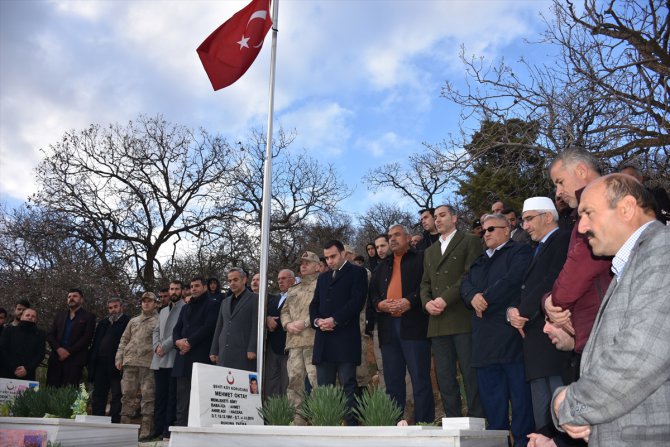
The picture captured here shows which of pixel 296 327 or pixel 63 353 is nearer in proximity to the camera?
pixel 296 327

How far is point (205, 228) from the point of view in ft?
89.0

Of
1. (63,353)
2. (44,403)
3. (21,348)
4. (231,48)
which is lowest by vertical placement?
(44,403)

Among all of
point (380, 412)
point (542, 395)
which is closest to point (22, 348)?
point (380, 412)

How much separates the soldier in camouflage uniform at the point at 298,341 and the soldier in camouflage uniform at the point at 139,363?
3435mm

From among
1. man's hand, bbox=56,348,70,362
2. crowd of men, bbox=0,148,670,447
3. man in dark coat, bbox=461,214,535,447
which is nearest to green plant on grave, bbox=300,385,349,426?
crowd of men, bbox=0,148,670,447

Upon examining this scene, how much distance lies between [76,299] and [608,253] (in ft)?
33.7

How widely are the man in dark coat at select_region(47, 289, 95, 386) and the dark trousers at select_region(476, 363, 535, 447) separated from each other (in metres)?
7.59

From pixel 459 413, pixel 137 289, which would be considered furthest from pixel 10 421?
pixel 137 289

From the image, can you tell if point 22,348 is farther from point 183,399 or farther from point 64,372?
point 183,399

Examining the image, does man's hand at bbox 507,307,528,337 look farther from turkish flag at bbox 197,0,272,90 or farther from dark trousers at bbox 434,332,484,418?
turkish flag at bbox 197,0,272,90

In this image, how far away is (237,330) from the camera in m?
9.20

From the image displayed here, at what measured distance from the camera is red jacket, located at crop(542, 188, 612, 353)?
3910 millimetres

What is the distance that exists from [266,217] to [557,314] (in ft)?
14.9

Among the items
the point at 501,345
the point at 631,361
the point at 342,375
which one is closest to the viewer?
the point at 631,361
